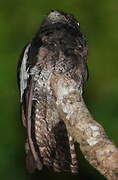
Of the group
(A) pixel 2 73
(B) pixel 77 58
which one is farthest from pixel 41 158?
(A) pixel 2 73

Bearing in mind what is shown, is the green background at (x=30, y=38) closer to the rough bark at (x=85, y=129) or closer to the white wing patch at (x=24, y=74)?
the white wing patch at (x=24, y=74)

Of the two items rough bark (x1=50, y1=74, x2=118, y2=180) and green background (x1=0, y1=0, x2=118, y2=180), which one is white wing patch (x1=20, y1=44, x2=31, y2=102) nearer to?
rough bark (x1=50, y1=74, x2=118, y2=180)

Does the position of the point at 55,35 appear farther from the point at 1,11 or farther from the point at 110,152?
the point at 1,11

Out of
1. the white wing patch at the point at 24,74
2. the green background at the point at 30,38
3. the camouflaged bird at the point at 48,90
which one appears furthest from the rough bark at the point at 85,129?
the green background at the point at 30,38

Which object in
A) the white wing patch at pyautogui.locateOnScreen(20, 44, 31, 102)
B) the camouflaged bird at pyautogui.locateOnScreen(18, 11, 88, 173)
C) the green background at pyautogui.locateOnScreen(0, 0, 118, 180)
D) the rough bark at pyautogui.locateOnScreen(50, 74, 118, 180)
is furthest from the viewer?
the green background at pyautogui.locateOnScreen(0, 0, 118, 180)

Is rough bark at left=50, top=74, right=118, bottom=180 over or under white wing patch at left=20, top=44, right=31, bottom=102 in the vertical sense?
under

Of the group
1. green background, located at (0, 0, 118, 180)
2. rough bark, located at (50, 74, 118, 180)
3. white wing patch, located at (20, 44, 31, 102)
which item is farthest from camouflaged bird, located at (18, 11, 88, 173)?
green background, located at (0, 0, 118, 180)

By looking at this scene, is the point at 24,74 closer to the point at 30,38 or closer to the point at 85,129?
the point at 85,129
